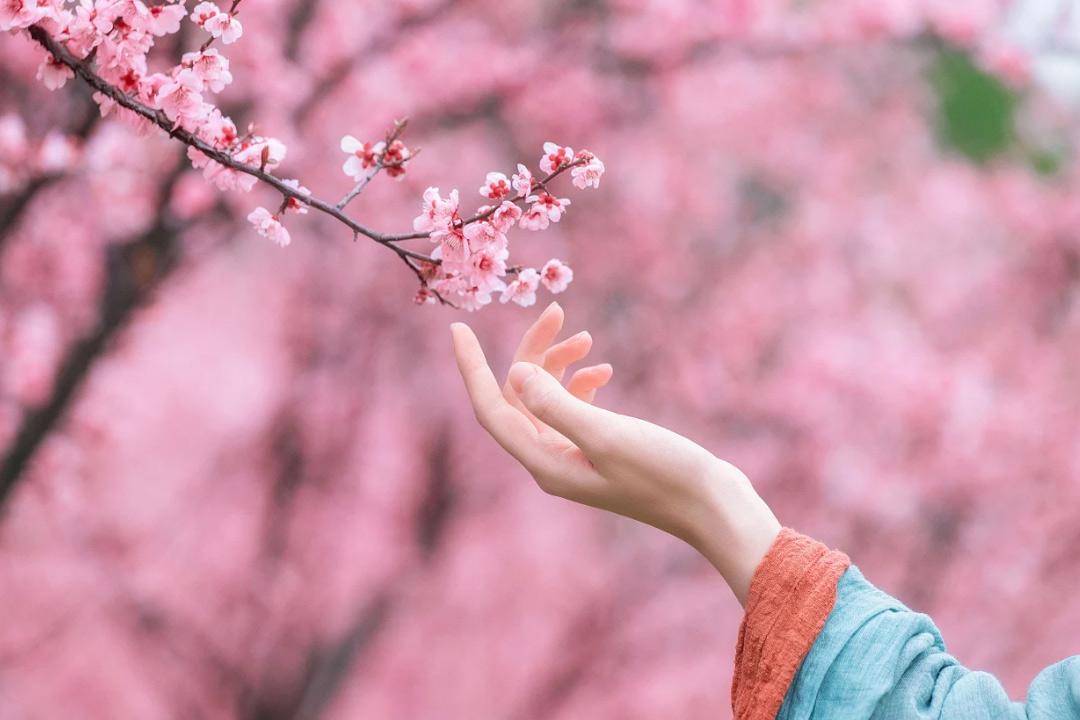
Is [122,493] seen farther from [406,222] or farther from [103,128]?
[103,128]

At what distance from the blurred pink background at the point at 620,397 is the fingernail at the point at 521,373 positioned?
3.00m

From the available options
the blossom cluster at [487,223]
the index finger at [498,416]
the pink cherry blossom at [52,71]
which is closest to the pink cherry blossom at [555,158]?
the blossom cluster at [487,223]

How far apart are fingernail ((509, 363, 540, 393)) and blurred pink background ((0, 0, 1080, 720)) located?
118 inches

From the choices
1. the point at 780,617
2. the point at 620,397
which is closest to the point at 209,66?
the point at 780,617

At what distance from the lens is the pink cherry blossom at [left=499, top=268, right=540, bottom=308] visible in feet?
4.33

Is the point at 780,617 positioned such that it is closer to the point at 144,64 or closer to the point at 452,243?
the point at 452,243

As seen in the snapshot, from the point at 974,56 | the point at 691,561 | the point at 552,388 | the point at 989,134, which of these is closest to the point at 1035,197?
the point at 989,134

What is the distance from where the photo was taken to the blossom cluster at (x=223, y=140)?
1121mm

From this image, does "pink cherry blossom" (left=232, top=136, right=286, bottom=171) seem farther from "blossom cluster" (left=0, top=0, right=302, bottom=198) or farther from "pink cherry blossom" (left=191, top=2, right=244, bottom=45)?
"pink cherry blossom" (left=191, top=2, right=244, bottom=45)

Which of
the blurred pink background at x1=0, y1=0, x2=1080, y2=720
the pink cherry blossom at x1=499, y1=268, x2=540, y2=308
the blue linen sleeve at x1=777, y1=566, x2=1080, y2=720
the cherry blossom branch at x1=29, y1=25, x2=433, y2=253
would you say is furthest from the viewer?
the blurred pink background at x1=0, y1=0, x2=1080, y2=720

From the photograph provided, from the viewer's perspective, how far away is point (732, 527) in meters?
1.05

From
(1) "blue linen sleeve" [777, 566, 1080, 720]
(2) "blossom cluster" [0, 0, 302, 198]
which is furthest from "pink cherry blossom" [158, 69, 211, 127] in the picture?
(1) "blue linen sleeve" [777, 566, 1080, 720]

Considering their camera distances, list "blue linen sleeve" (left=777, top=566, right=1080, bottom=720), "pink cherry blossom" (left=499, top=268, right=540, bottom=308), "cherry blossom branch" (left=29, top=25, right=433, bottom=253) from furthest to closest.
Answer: "pink cherry blossom" (left=499, top=268, right=540, bottom=308) → "cherry blossom branch" (left=29, top=25, right=433, bottom=253) → "blue linen sleeve" (left=777, top=566, right=1080, bottom=720)

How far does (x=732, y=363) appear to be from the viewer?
4.79m
